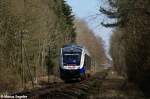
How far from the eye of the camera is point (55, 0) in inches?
3376

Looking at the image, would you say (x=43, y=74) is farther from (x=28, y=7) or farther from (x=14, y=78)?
(x=14, y=78)

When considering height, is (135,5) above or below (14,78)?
above

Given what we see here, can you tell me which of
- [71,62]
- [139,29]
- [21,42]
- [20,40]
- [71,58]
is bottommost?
[71,62]

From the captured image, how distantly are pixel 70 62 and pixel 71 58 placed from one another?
21.2 inches

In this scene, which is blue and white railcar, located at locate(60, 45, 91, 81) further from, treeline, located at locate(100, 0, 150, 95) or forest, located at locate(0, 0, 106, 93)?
treeline, located at locate(100, 0, 150, 95)

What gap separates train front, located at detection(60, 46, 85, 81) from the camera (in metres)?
49.9

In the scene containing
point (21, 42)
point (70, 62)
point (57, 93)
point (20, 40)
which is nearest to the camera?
point (57, 93)

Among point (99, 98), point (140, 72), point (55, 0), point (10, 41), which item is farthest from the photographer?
point (55, 0)

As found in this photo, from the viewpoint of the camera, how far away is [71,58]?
5038cm

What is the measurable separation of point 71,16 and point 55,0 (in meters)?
14.8

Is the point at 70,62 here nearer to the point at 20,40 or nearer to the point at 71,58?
the point at 71,58

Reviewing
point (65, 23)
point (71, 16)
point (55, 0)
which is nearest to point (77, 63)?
point (55, 0)

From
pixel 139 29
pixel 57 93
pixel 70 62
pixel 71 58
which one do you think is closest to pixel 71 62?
pixel 70 62

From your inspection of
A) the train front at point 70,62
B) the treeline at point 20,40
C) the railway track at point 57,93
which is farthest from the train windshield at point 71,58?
the railway track at point 57,93
